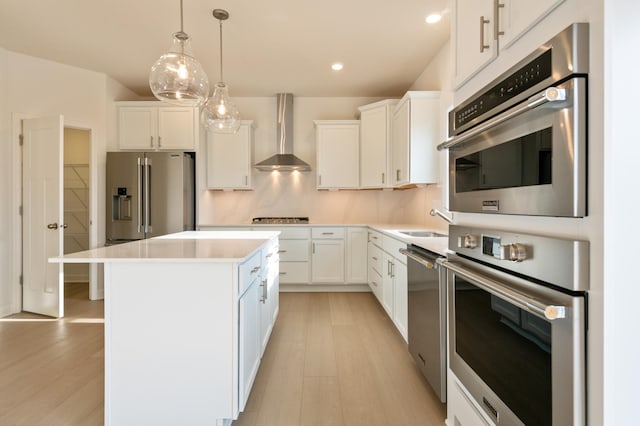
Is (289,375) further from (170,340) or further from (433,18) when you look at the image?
(433,18)

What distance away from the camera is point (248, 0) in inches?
101

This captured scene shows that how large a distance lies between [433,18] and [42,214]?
4299 millimetres

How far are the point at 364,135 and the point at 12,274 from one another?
4.28 m

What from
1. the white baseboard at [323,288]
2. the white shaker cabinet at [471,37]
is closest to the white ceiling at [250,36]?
the white shaker cabinet at [471,37]

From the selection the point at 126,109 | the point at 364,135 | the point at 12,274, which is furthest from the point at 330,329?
the point at 126,109

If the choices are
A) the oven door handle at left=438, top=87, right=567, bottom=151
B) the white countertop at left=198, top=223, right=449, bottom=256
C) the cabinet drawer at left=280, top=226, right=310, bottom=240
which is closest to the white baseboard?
the cabinet drawer at left=280, top=226, right=310, bottom=240

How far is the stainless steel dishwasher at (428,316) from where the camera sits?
1.74 metres

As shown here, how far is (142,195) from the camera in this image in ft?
A: 13.3

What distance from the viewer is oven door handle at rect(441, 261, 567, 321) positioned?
0.79 meters

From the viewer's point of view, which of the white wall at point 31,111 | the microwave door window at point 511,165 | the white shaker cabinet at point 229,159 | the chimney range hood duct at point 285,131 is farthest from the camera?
the chimney range hood duct at point 285,131

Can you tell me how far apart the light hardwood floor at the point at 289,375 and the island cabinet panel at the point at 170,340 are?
1.10 feet

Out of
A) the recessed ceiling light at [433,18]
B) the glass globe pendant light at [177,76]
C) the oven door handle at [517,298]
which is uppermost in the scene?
the recessed ceiling light at [433,18]

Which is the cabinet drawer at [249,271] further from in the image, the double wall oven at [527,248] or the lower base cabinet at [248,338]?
the double wall oven at [527,248]
